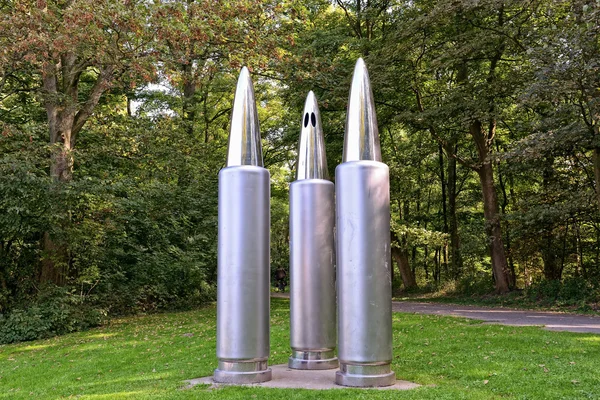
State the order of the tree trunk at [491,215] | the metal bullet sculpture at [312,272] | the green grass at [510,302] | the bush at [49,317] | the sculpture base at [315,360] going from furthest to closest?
the tree trunk at [491,215], the green grass at [510,302], the bush at [49,317], the sculpture base at [315,360], the metal bullet sculpture at [312,272]

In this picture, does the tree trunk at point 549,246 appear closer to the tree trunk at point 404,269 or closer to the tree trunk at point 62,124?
the tree trunk at point 404,269

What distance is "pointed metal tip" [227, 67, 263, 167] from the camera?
7508 mm

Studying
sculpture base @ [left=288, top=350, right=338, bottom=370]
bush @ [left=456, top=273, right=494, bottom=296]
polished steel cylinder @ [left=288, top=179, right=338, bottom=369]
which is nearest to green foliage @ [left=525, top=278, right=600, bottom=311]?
bush @ [left=456, top=273, right=494, bottom=296]

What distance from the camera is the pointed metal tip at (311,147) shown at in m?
8.13

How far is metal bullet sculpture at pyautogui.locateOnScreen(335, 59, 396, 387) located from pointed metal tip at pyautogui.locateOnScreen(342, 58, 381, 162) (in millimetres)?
51

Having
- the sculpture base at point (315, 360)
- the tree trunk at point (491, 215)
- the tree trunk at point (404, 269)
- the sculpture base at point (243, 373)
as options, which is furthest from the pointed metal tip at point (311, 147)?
the tree trunk at point (404, 269)

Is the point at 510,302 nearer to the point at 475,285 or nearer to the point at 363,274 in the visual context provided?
the point at 475,285

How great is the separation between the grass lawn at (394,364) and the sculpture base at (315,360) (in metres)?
0.98

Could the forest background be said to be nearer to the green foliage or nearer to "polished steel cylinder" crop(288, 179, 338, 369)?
the green foliage

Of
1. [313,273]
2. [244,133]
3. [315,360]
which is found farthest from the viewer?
[315,360]

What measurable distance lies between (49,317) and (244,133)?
1151cm

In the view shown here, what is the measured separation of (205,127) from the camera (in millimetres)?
28625

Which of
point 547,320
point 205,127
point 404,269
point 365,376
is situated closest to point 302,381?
point 365,376

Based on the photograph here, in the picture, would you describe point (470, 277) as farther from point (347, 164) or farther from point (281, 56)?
point (347, 164)
